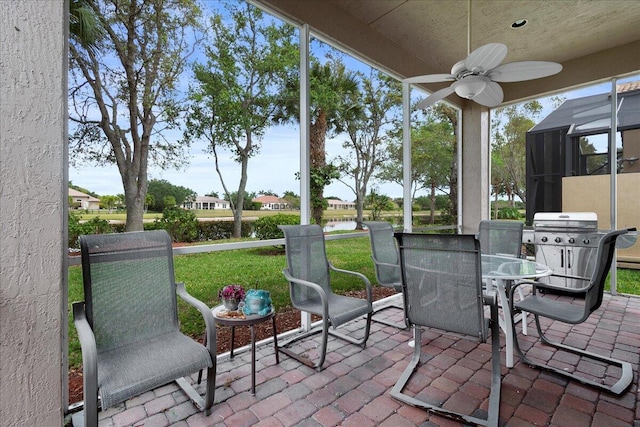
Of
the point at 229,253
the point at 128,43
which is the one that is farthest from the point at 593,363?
the point at 128,43

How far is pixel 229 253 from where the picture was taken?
302 centimetres

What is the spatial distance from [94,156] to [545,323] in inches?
178

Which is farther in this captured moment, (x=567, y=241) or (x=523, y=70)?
(x=567, y=241)

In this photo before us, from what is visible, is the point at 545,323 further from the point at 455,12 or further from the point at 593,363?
the point at 455,12

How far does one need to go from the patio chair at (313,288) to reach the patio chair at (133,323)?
0.88 metres

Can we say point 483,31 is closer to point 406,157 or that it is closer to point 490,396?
point 406,157

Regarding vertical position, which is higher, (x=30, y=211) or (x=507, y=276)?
(x=30, y=211)

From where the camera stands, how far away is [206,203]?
9.06ft

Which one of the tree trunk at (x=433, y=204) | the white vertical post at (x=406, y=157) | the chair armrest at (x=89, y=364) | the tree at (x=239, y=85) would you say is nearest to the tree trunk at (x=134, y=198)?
the tree at (x=239, y=85)

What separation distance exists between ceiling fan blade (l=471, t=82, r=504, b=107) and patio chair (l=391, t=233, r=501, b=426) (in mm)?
1787

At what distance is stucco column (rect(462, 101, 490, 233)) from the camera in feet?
18.8

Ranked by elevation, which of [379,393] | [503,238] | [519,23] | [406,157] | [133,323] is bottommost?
[379,393]

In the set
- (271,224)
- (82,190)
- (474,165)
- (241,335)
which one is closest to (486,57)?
(271,224)

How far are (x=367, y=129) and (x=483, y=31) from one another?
193cm
